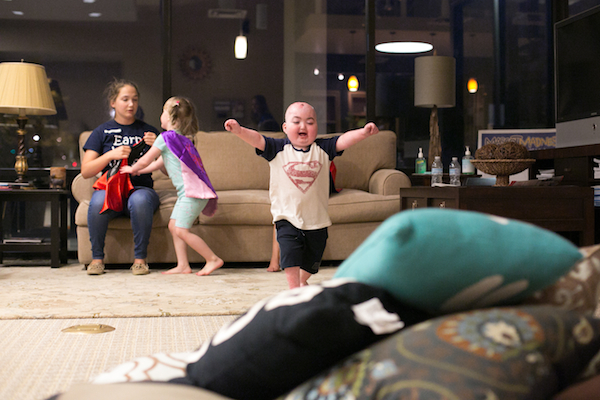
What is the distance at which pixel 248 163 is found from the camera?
13.1 ft

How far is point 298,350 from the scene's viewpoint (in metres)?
0.51

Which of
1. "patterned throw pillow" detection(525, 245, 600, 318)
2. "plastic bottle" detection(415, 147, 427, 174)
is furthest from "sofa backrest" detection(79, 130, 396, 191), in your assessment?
"patterned throw pillow" detection(525, 245, 600, 318)

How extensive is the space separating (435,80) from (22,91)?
2.90 m

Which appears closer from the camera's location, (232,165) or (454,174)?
(454,174)

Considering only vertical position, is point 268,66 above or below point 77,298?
above

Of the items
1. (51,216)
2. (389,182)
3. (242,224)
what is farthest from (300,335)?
(51,216)

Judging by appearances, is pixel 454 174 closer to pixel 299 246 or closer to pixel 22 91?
pixel 299 246

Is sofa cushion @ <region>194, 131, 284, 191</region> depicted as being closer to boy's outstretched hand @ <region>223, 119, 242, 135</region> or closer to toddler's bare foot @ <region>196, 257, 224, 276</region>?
toddler's bare foot @ <region>196, 257, 224, 276</region>

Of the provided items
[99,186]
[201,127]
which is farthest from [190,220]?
[201,127]

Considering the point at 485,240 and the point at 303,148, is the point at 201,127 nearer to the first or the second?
the point at 303,148

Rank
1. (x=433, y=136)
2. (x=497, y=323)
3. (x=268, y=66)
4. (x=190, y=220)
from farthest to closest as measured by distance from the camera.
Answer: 1. (x=268, y=66)
2. (x=433, y=136)
3. (x=190, y=220)
4. (x=497, y=323)

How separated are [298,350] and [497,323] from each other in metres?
0.18

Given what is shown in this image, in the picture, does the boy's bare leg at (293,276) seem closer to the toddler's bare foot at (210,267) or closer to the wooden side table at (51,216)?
the toddler's bare foot at (210,267)

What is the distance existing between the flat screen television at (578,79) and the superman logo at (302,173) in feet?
6.11
